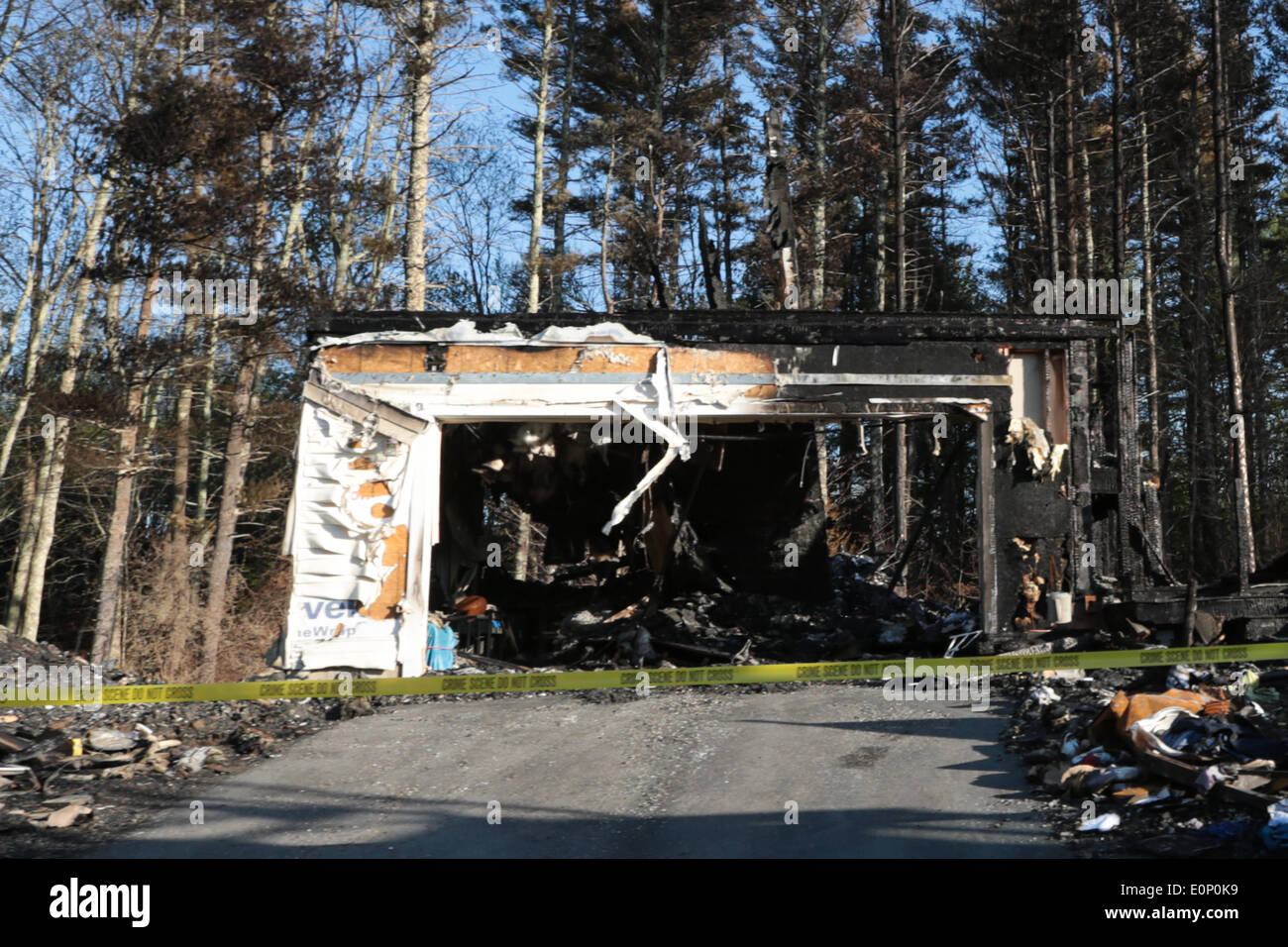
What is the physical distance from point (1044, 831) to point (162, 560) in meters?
16.8

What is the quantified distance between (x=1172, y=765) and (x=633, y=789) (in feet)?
11.5

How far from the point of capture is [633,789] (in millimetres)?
7848

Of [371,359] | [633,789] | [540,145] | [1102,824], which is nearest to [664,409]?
[371,359]

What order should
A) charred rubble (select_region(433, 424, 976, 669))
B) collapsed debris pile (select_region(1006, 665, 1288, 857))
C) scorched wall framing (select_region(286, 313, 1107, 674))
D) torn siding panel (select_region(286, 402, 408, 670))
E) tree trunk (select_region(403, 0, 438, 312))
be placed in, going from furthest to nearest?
tree trunk (select_region(403, 0, 438, 312)) < charred rubble (select_region(433, 424, 976, 669)) < scorched wall framing (select_region(286, 313, 1107, 674)) < torn siding panel (select_region(286, 402, 408, 670)) < collapsed debris pile (select_region(1006, 665, 1288, 857))

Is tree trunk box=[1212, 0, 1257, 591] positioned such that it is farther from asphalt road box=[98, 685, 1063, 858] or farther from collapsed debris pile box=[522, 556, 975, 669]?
asphalt road box=[98, 685, 1063, 858]

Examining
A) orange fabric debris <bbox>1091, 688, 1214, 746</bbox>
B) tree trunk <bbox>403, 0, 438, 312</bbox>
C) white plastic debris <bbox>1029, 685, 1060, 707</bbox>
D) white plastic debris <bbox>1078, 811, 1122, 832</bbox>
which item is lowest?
white plastic debris <bbox>1078, 811, 1122, 832</bbox>

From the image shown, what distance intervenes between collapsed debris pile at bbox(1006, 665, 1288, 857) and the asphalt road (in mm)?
328

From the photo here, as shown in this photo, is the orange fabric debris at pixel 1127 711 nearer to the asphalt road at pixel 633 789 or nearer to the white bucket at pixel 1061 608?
the asphalt road at pixel 633 789

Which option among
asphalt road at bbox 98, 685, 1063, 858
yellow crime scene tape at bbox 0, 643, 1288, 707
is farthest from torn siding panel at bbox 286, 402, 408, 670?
yellow crime scene tape at bbox 0, 643, 1288, 707

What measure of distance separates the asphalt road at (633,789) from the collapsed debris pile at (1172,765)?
0.33m

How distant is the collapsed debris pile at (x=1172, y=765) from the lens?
236 inches

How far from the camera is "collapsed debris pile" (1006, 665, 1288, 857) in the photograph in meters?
5.99
